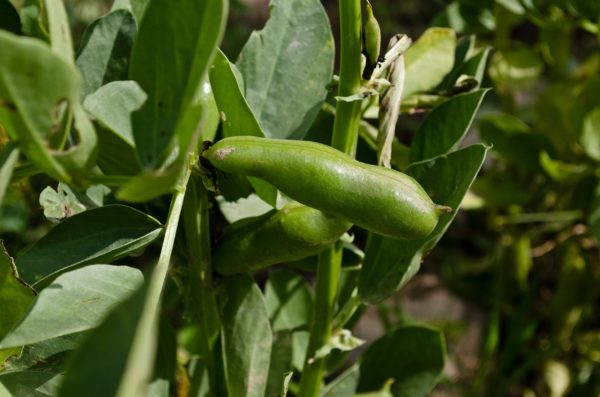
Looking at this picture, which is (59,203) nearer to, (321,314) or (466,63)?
(321,314)

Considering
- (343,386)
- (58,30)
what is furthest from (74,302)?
(343,386)

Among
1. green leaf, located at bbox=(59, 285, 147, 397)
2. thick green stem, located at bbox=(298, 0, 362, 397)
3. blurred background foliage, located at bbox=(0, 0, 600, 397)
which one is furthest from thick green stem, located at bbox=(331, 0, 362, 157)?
blurred background foliage, located at bbox=(0, 0, 600, 397)

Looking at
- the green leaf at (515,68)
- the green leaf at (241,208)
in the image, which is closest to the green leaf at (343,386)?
the green leaf at (241,208)

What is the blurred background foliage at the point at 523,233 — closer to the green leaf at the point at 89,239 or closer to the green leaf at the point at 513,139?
the green leaf at the point at 513,139

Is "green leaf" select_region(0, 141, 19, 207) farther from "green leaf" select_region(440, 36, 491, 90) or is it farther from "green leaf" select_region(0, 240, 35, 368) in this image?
"green leaf" select_region(440, 36, 491, 90)

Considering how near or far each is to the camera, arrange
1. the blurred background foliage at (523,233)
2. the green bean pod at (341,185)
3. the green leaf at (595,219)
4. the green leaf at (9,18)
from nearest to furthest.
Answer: the green bean pod at (341,185)
the green leaf at (9,18)
the green leaf at (595,219)
the blurred background foliage at (523,233)

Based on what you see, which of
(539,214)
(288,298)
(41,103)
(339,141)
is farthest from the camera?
(539,214)
